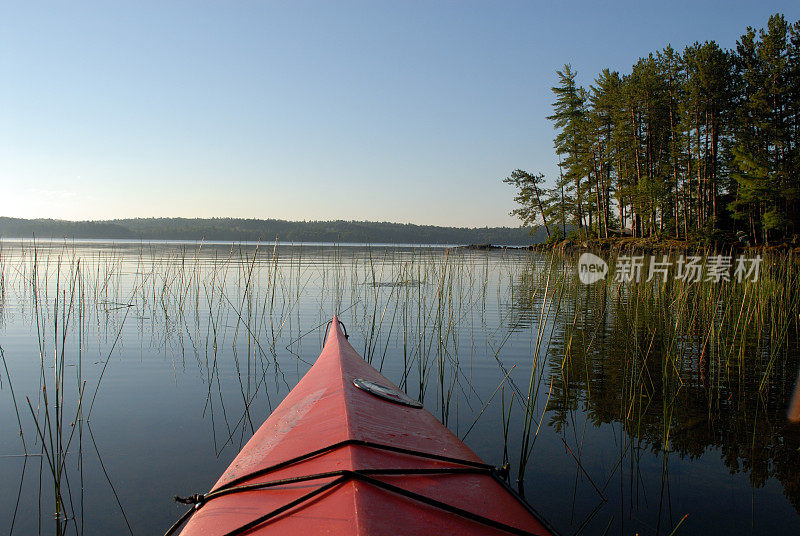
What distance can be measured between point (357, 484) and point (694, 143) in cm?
2975

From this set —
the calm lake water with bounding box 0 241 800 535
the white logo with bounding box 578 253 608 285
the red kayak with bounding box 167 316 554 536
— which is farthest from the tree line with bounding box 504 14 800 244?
the red kayak with bounding box 167 316 554 536

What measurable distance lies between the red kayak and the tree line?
83.6 feet

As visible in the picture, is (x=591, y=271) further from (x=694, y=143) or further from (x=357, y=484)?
(x=357, y=484)

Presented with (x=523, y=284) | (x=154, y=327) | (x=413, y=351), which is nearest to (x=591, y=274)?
(x=523, y=284)

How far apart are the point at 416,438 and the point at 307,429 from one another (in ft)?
1.72

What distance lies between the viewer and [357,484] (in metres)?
1.73

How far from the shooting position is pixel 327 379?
10.6 feet

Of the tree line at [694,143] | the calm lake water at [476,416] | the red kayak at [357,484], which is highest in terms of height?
the tree line at [694,143]

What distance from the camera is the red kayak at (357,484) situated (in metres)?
1.62

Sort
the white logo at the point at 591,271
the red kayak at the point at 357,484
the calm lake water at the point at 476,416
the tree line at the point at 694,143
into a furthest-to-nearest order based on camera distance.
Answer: the tree line at the point at 694,143 → the white logo at the point at 591,271 → the calm lake water at the point at 476,416 → the red kayak at the point at 357,484

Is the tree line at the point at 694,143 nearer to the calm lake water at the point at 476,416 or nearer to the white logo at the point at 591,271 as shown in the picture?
the white logo at the point at 591,271

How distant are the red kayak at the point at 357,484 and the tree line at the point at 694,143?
25.5 m

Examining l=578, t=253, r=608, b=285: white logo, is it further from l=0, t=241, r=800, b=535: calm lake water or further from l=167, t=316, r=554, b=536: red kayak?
l=167, t=316, r=554, b=536: red kayak

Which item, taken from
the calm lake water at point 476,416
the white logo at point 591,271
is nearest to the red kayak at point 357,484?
the calm lake water at point 476,416
